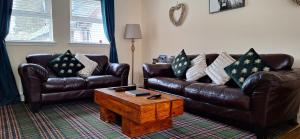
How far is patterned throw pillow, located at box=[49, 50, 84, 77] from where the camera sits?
3.74 meters

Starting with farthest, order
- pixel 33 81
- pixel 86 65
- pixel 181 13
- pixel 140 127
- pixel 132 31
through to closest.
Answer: pixel 132 31 → pixel 181 13 → pixel 86 65 → pixel 33 81 → pixel 140 127

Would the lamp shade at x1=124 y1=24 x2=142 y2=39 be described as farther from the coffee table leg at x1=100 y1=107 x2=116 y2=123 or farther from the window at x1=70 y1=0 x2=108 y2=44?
the coffee table leg at x1=100 y1=107 x2=116 y2=123

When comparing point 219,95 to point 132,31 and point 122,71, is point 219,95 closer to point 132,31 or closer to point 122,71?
point 122,71

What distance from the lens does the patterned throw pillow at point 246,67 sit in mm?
2617

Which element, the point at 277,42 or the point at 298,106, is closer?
the point at 298,106

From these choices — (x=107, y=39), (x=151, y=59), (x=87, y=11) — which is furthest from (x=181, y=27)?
(x=87, y=11)

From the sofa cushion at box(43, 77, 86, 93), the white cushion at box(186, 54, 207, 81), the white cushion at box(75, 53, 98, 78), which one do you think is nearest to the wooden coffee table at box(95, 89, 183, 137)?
the sofa cushion at box(43, 77, 86, 93)

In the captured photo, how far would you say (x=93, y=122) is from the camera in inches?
107

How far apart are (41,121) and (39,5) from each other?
239cm

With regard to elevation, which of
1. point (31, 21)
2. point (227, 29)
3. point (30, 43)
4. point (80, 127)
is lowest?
point (80, 127)

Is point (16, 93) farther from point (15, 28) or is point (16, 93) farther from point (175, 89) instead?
point (175, 89)

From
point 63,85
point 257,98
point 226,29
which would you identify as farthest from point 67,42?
point 257,98

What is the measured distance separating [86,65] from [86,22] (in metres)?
1.21

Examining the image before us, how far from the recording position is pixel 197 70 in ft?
11.1
